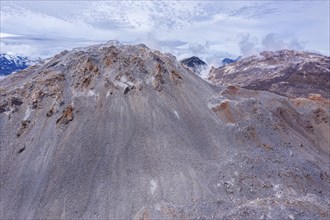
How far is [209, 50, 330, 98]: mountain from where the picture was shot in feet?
321

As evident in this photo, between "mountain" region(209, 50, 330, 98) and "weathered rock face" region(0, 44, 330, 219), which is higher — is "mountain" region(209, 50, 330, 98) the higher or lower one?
the lower one

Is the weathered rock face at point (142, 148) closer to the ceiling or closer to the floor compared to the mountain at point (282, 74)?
closer to the ceiling

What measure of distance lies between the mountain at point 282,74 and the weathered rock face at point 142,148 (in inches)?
2083

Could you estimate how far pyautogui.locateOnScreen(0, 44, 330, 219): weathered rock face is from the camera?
3062 cm

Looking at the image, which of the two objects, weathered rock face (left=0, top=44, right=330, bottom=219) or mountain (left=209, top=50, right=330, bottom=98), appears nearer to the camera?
weathered rock face (left=0, top=44, right=330, bottom=219)

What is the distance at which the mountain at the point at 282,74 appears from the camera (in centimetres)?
9794

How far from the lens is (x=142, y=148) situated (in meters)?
34.8

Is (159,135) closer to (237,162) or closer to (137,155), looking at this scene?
(137,155)

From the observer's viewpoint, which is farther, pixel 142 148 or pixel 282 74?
pixel 282 74

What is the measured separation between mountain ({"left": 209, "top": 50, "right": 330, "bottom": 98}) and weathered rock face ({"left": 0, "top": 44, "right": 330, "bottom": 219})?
52917 millimetres

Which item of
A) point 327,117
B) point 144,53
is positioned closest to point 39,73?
point 144,53

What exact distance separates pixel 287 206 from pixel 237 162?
8.12m

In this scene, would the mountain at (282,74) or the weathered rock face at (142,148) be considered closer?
the weathered rock face at (142,148)

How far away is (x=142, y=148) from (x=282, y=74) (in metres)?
84.6
